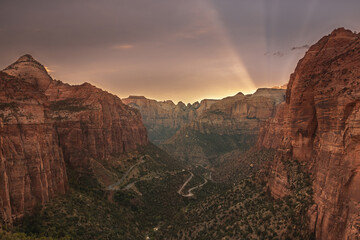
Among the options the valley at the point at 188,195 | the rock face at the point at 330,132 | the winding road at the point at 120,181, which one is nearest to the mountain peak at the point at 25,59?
the valley at the point at 188,195

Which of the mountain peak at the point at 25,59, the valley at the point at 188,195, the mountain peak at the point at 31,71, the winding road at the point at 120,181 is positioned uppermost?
the mountain peak at the point at 25,59

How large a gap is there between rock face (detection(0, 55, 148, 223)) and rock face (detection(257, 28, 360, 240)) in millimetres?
42080

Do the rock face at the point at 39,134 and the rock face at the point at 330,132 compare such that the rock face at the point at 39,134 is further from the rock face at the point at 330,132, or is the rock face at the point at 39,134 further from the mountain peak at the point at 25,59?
the rock face at the point at 330,132

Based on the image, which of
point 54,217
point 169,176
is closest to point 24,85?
point 54,217

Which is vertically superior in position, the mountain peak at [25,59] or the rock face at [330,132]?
the mountain peak at [25,59]

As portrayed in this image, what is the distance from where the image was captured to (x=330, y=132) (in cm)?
3056

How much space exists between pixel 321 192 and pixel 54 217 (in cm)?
4244

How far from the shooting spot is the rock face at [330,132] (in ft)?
86.0

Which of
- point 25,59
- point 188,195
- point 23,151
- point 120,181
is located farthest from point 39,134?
point 188,195

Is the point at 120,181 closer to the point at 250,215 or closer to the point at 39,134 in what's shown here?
the point at 39,134

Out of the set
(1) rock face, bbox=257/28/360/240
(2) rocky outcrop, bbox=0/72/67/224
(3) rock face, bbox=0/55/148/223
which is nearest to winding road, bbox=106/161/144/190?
(3) rock face, bbox=0/55/148/223

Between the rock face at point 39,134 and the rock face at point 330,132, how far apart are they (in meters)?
42.1

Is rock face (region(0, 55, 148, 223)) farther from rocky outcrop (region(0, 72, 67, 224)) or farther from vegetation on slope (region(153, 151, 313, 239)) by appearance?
vegetation on slope (region(153, 151, 313, 239))

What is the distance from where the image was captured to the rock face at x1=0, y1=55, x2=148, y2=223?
3875 cm
